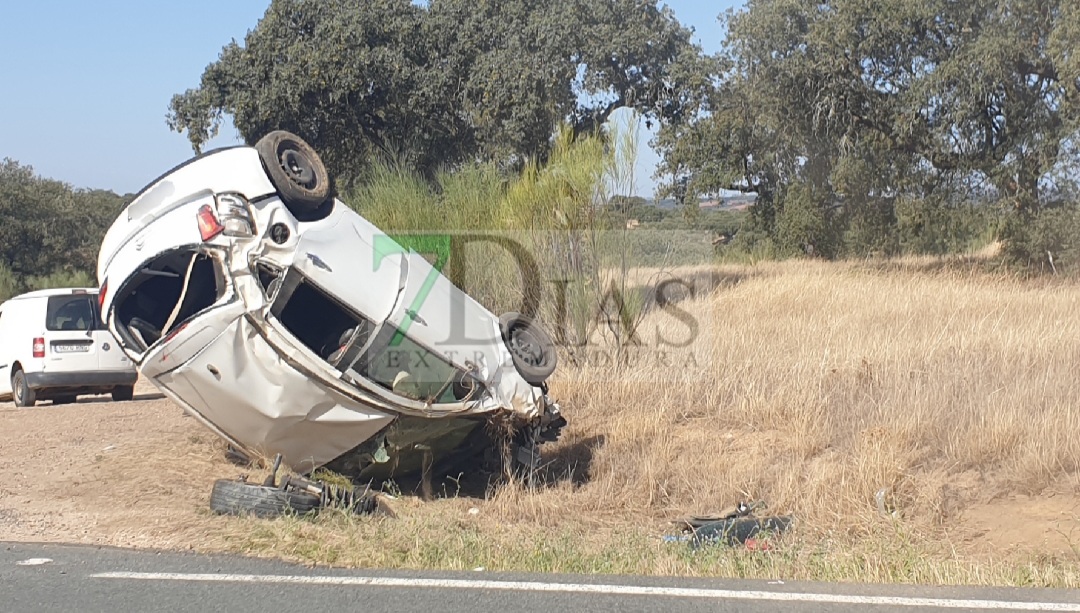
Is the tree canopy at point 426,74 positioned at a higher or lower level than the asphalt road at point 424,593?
higher

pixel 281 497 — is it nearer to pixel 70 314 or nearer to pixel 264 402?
pixel 264 402

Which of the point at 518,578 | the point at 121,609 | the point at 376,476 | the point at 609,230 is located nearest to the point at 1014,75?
the point at 609,230

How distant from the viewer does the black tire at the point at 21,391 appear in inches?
571

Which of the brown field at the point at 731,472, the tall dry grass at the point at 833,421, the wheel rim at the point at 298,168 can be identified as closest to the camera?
the brown field at the point at 731,472

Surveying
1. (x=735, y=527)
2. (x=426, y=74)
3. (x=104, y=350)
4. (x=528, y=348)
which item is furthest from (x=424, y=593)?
(x=426, y=74)

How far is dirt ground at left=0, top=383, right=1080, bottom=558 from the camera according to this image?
705 cm

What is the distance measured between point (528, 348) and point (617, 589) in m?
4.14

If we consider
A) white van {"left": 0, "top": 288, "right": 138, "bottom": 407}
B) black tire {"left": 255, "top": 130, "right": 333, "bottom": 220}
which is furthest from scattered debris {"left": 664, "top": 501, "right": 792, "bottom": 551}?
white van {"left": 0, "top": 288, "right": 138, "bottom": 407}

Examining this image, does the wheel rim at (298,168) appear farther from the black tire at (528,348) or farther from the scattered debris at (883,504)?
the scattered debris at (883,504)

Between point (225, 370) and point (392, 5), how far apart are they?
17847 mm

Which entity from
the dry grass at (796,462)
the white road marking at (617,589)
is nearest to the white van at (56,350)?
the dry grass at (796,462)

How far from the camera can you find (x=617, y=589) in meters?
5.28

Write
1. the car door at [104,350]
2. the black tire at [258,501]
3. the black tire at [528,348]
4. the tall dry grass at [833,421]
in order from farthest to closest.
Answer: the car door at [104,350]
the tall dry grass at [833,421]
the black tire at [528,348]
the black tire at [258,501]

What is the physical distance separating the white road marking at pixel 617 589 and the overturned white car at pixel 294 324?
6.82 feet
